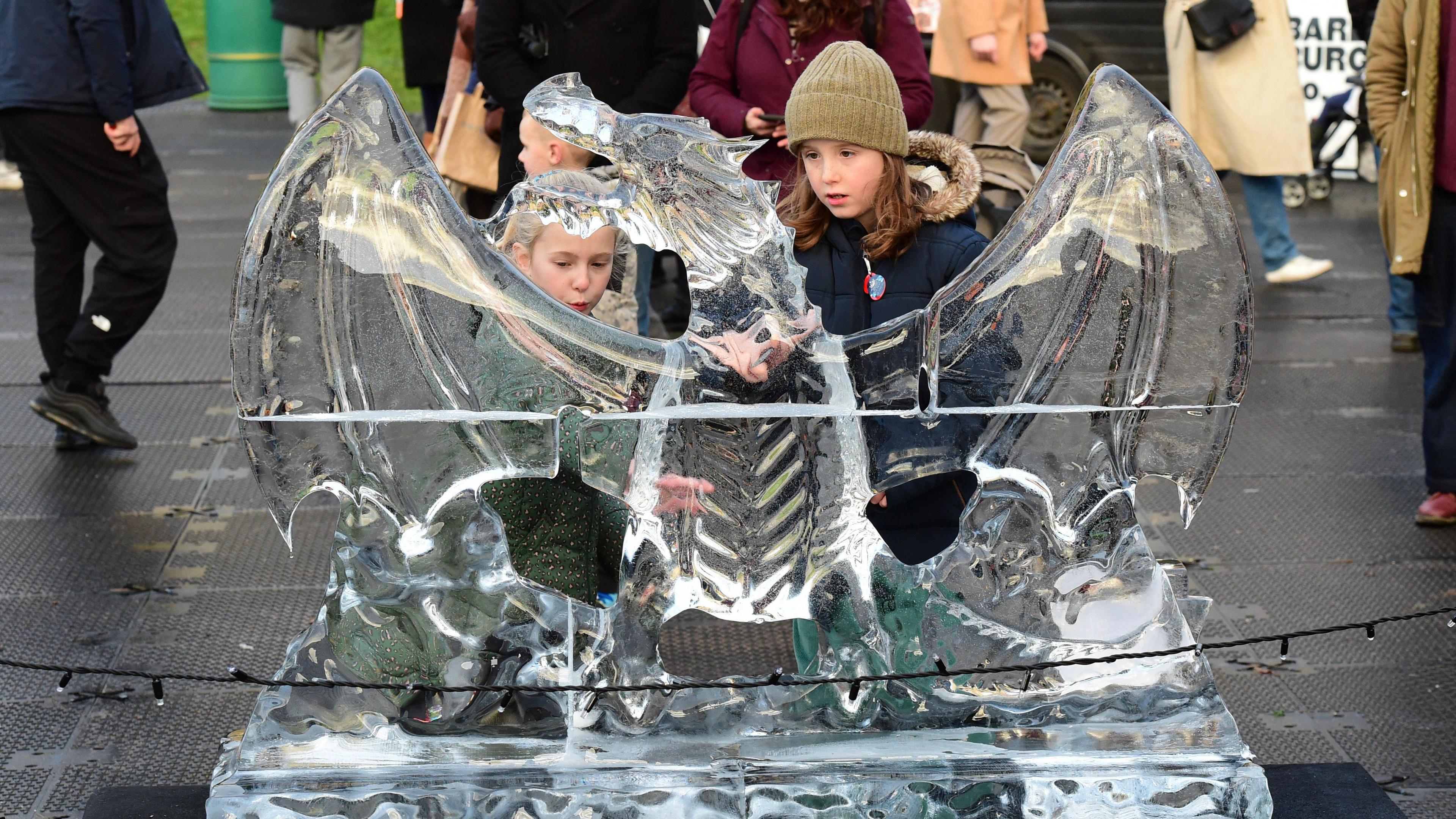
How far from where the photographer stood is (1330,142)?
30.1 feet

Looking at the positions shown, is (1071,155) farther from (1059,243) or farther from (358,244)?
(358,244)

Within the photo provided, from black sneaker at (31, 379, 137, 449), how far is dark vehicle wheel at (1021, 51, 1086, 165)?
560 centimetres

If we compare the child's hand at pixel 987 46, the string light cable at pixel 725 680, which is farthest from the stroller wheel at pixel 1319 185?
the string light cable at pixel 725 680

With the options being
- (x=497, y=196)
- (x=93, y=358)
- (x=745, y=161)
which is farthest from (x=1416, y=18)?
(x=93, y=358)

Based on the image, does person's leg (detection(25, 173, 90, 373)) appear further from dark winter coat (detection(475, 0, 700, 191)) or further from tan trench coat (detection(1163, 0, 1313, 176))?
tan trench coat (detection(1163, 0, 1313, 176))

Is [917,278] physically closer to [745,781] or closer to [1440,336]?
[745,781]

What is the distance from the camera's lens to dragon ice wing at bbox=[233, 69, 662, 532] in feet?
8.11

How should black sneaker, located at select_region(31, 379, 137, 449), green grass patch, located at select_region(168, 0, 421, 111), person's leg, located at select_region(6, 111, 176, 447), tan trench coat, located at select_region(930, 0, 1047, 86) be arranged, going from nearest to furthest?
person's leg, located at select_region(6, 111, 176, 447) < black sneaker, located at select_region(31, 379, 137, 449) < tan trench coat, located at select_region(930, 0, 1047, 86) < green grass patch, located at select_region(168, 0, 421, 111)

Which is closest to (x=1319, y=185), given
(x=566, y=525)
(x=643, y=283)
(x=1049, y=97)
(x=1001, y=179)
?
(x=1049, y=97)

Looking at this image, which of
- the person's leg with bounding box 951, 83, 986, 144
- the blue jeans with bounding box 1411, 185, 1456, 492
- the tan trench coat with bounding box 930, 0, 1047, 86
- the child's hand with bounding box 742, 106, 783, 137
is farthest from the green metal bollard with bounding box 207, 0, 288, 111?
the blue jeans with bounding box 1411, 185, 1456, 492

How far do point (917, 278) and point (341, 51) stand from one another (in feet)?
23.0

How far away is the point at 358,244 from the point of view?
2498mm

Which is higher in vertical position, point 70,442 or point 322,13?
point 322,13

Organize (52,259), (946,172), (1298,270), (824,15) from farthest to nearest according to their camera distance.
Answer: (1298,270) < (52,259) < (824,15) < (946,172)
